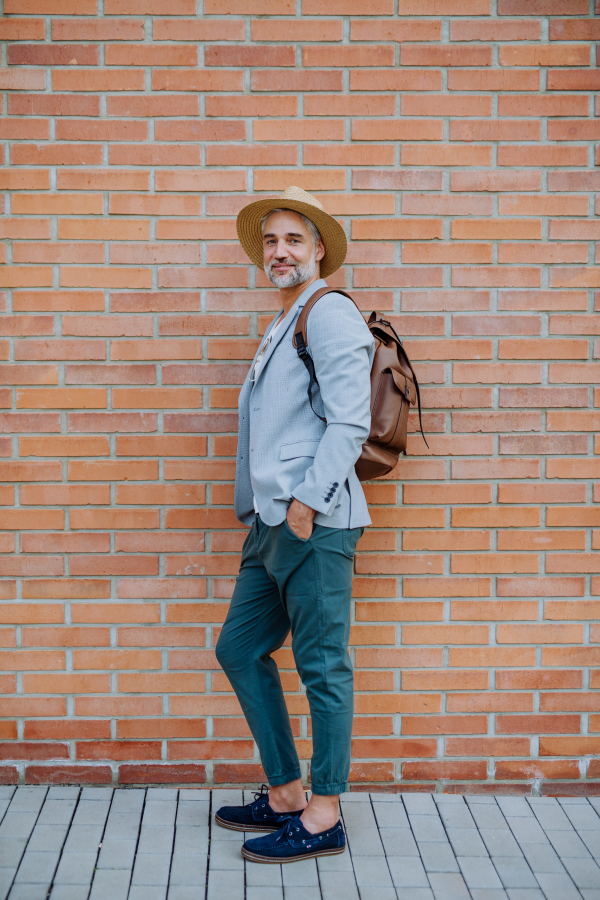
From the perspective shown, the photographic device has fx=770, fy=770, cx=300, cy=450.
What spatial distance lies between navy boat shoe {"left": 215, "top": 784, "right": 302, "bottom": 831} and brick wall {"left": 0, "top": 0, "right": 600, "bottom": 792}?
0.28 m

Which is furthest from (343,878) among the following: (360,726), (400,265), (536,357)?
(400,265)

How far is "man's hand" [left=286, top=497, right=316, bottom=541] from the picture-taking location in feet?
8.09

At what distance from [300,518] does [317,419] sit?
0.35 m

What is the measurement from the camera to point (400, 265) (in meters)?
3.03

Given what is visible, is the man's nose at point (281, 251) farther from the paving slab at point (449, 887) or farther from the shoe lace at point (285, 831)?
the paving slab at point (449, 887)

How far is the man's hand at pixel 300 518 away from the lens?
2.47m

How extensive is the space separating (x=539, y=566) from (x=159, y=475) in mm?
1573

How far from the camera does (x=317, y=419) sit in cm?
259

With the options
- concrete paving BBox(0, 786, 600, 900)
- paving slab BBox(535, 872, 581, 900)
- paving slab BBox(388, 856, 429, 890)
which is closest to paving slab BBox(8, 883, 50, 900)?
concrete paving BBox(0, 786, 600, 900)

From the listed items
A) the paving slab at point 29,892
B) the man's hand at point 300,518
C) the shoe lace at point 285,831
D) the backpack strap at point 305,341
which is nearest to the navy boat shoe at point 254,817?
the shoe lace at point 285,831

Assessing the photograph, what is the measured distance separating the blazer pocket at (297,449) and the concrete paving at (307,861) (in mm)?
1387

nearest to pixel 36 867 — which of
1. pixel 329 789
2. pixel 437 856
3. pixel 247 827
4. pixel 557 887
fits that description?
pixel 247 827

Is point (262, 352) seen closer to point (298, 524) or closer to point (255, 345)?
point (255, 345)

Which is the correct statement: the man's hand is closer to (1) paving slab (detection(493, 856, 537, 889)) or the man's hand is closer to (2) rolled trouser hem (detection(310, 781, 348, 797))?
(2) rolled trouser hem (detection(310, 781, 348, 797))
